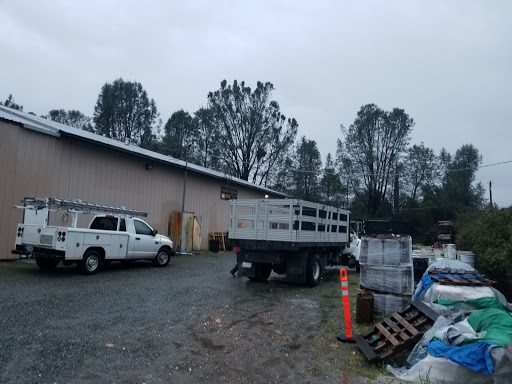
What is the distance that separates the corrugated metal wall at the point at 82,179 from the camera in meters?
13.3

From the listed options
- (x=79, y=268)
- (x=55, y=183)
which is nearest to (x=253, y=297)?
(x=79, y=268)

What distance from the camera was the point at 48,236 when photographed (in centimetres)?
1055

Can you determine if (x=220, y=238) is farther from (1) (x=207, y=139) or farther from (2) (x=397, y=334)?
A: (1) (x=207, y=139)

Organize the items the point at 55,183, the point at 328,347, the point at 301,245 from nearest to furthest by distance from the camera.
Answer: the point at 328,347, the point at 301,245, the point at 55,183

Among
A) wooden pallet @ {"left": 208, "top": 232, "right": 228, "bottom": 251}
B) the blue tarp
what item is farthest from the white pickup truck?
wooden pallet @ {"left": 208, "top": 232, "right": 228, "bottom": 251}

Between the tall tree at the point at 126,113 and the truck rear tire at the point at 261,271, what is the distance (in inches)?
1540

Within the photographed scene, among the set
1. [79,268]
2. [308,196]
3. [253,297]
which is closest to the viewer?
[253,297]

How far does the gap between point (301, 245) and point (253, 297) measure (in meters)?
2.01

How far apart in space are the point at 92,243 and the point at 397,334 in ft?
29.8

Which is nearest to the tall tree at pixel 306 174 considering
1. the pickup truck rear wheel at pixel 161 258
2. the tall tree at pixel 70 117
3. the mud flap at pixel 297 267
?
the tall tree at pixel 70 117

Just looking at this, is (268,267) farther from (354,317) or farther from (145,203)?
(145,203)

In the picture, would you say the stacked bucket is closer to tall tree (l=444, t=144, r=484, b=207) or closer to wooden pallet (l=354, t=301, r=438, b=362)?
wooden pallet (l=354, t=301, r=438, b=362)

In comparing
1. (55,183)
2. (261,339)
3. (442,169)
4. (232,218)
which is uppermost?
(442,169)

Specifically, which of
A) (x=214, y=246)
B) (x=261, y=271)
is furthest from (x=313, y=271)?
(x=214, y=246)
